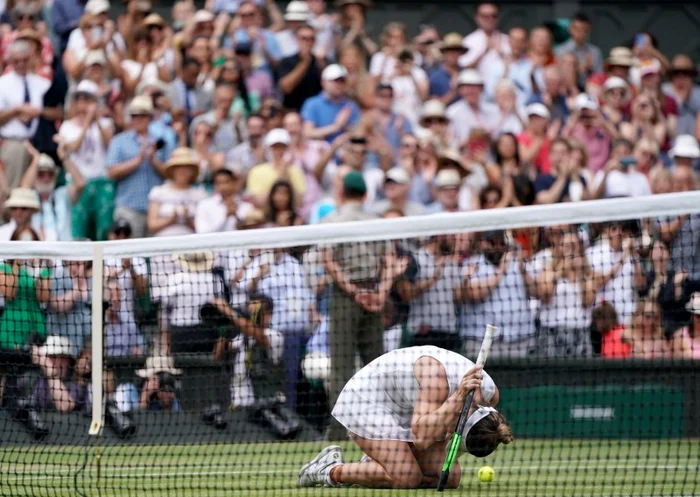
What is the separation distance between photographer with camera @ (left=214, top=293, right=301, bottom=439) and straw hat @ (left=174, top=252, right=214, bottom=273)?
33 centimetres

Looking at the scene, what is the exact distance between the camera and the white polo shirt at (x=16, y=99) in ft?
49.9

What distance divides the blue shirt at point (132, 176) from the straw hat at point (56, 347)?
3.38 meters

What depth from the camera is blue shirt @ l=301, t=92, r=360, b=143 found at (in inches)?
626

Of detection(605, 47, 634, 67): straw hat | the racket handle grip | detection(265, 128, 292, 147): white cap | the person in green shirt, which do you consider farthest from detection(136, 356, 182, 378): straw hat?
detection(605, 47, 634, 67): straw hat

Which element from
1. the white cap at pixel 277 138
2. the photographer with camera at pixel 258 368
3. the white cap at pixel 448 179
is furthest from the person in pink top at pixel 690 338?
the white cap at pixel 277 138

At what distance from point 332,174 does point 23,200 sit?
3.32 meters

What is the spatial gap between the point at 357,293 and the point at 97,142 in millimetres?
4726

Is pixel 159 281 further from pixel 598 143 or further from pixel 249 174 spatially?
pixel 598 143

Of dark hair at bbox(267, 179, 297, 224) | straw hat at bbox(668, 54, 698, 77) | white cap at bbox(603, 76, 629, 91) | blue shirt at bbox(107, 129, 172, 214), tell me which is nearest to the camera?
dark hair at bbox(267, 179, 297, 224)

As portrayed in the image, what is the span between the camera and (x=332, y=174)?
15.1 m

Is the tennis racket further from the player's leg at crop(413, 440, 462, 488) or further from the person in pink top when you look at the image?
the person in pink top

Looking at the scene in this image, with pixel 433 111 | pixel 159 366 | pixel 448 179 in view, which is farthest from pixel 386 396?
pixel 433 111

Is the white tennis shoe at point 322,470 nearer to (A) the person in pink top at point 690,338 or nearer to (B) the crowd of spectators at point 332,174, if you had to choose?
(B) the crowd of spectators at point 332,174

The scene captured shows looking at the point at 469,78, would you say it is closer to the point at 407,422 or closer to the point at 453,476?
the point at 407,422
